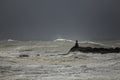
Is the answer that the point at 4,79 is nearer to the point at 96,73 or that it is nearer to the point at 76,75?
the point at 76,75

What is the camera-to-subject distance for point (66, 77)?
1945 cm

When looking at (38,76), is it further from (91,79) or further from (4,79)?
(91,79)

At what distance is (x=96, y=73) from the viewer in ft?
70.4

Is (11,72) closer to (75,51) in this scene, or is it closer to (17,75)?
(17,75)

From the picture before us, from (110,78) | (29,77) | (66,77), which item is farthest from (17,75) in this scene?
(110,78)

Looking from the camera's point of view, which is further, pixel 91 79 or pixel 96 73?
pixel 96 73

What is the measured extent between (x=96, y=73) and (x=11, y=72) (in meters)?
6.33

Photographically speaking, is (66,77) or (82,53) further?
(82,53)

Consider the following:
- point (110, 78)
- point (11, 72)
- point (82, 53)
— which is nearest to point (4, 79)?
point (11, 72)

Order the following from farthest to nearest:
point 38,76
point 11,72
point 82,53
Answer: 1. point 82,53
2. point 11,72
3. point 38,76

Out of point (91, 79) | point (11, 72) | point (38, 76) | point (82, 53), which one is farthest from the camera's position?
point (82, 53)

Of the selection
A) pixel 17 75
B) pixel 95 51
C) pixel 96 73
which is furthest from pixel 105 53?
pixel 17 75

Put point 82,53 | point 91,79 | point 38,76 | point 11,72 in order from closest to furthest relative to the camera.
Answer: point 91,79, point 38,76, point 11,72, point 82,53

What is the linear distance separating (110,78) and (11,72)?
7.69 m
